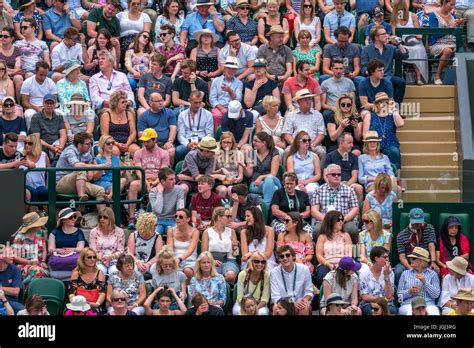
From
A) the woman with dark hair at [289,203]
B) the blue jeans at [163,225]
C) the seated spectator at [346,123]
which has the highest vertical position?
the seated spectator at [346,123]

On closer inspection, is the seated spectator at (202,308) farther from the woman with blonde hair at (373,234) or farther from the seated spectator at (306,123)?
the seated spectator at (306,123)

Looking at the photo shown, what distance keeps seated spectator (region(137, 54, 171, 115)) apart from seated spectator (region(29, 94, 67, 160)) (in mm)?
1406

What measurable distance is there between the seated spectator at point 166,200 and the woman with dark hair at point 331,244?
183 cm

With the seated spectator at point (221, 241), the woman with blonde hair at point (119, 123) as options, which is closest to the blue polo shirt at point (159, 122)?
the woman with blonde hair at point (119, 123)

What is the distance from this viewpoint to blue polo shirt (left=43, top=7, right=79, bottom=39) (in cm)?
2673

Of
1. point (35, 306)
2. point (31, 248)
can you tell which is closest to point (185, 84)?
point (31, 248)

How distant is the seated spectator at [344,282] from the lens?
71.1ft

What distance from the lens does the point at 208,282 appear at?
2170cm

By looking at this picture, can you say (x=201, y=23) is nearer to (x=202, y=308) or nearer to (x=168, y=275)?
(x=168, y=275)

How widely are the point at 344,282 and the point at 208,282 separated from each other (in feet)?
5.10

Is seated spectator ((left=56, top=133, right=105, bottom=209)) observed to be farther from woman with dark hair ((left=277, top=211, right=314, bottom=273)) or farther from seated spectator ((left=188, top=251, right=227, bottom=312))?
woman with dark hair ((left=277, top=211, right=314, bottom=273))

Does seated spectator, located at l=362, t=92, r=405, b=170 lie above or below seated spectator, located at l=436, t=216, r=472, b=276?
above

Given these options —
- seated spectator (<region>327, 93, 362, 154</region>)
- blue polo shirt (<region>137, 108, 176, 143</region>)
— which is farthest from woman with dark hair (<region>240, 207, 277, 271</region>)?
blue polo shirt (<region>137, 108, 176, 143</region>)
